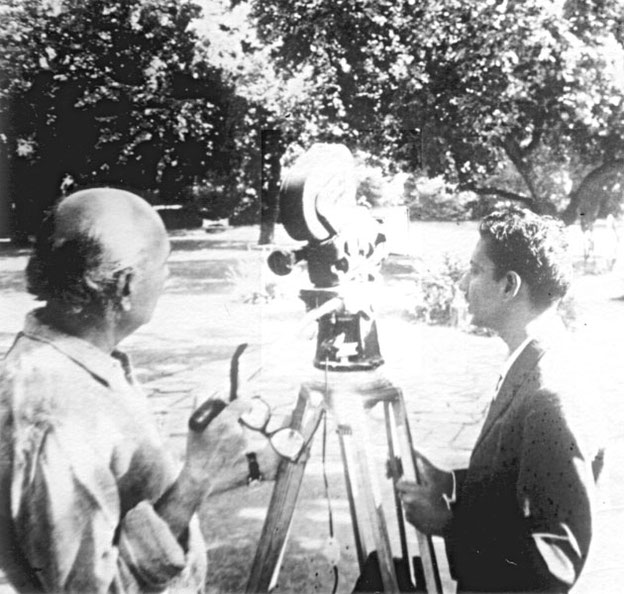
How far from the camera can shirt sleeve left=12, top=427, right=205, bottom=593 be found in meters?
2.64

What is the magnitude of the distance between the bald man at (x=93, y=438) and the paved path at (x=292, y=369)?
7 centimetres

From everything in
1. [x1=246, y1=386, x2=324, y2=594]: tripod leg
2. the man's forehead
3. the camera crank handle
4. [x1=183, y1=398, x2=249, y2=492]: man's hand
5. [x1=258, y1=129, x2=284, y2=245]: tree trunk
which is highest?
[x1=258, y1=129, x2=284, y2=245]: tree trunk

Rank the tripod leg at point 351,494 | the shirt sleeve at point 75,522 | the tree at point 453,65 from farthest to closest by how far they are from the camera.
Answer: the tree at point 453,65
the tripod leg at point 351,494
the shirt sleeve at point 75,522

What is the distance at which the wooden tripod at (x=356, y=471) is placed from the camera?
284 cm

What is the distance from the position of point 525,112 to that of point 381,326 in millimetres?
947

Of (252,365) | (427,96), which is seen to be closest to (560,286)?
(427,96)

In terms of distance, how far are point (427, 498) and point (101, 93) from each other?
1.83 meters

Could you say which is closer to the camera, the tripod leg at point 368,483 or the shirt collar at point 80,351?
the shirt collar at point 80,351

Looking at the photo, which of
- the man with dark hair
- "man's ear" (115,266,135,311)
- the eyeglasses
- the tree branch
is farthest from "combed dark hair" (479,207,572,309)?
"man's ear" (115,266,135,311)

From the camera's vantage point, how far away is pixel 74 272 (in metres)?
2.71

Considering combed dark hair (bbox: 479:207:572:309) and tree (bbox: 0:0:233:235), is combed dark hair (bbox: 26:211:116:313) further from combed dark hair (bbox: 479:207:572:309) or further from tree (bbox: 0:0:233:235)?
combed dark hair (bbox: 479:207:572:309)

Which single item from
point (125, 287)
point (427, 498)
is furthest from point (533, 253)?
point (125, 287)

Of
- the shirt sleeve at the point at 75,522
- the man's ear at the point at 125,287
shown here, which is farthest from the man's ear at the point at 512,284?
the shirt sleeve at the point at 75,522

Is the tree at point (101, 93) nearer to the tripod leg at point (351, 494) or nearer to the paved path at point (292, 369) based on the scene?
the paved path at point (292, 369)
